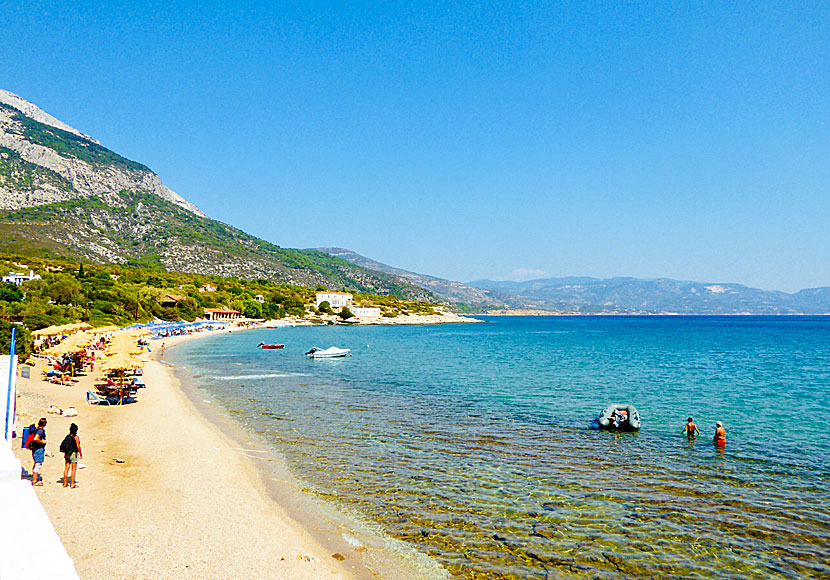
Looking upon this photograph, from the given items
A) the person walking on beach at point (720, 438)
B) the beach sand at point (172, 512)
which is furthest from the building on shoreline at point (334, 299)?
the person walking on beach at point (720, 438)

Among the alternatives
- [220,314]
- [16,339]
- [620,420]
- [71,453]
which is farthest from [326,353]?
[220,314]

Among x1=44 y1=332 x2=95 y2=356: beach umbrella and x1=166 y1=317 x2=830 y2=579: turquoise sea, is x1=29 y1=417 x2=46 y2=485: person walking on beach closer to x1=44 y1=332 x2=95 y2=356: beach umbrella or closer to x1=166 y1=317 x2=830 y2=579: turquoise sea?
x1=166 y1=317 x2=830 y2=579: turquoise sea

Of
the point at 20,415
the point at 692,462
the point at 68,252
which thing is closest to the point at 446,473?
the point at 692,462

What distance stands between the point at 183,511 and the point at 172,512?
0.80 ft

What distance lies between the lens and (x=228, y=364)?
48156 millimetres

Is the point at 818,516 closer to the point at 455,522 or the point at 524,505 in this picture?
the point at 524,505

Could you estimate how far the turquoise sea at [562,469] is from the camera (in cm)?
1088

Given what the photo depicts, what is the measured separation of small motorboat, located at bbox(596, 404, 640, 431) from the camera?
2236 cm

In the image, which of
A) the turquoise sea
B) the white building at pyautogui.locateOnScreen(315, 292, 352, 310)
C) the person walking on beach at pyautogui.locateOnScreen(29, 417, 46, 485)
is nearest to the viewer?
the turquoise sea

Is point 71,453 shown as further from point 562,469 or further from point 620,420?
point 620,420

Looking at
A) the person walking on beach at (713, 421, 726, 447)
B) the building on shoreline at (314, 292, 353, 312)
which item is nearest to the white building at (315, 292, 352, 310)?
the building on shoreline at (314, 292, 353, 312)

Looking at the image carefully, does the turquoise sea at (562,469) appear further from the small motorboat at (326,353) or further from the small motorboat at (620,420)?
the small motorboat at (326,353)

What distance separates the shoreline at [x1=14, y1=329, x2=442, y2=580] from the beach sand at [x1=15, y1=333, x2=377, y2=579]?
23mm

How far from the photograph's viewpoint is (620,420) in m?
22.4
